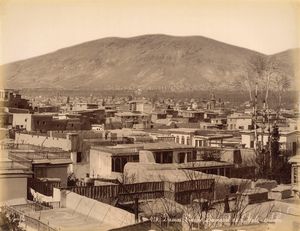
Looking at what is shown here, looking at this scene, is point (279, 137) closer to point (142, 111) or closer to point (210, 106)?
point (210, 106)

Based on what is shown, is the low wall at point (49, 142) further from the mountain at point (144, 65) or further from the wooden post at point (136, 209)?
the wooden post at point (136, 209)

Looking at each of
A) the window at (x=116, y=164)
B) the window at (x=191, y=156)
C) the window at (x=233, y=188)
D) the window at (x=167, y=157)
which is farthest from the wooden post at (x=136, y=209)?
the window at (x=233, y=188)

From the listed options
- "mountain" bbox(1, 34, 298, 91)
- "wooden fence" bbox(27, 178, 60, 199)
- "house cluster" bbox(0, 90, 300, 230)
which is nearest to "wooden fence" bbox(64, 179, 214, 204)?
"house cluster" bbox(0, 90, 300, 230)

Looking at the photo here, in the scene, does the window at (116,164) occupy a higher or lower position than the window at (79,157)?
lower

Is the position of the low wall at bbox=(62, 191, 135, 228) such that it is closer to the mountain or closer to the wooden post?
the wooden post

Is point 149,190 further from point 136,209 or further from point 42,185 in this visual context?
point 42,185

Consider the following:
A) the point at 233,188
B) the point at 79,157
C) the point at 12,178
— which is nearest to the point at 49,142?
the point at 79,157
